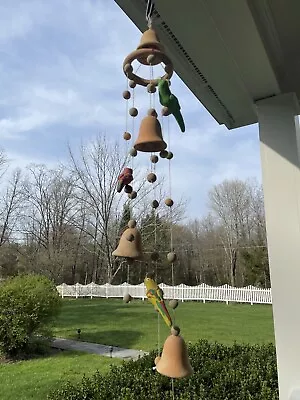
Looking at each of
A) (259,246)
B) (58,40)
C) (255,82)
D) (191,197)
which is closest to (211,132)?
(255,82)

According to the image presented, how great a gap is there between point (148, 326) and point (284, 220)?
16.9ft

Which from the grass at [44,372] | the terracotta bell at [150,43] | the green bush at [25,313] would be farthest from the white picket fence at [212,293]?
the terracotta bell at [150,43]

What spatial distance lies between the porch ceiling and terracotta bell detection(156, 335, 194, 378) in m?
0.77

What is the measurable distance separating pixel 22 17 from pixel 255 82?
2.29 meters

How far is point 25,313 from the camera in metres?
4.27

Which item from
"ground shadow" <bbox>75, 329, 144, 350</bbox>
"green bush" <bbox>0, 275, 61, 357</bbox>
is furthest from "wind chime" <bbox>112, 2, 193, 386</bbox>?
"ground shadow" <bbox>75, 329, 144, 350</bbox>

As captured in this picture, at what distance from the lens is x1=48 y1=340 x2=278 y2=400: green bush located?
66.2 inches

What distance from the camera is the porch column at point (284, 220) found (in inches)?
41.5

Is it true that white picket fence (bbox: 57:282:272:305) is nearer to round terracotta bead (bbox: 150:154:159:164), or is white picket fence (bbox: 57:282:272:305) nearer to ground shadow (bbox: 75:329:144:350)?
ground shadow (bbox: 75:329:144:350)

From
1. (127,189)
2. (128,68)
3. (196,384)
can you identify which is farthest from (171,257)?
(196,384)

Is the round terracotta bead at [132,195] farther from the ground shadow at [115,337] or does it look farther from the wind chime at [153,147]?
the ground shadow at [115,337]

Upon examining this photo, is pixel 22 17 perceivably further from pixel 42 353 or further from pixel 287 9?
pixel 42 353

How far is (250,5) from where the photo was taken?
856 millimetres

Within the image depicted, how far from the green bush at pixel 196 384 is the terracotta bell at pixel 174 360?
1.02 m
